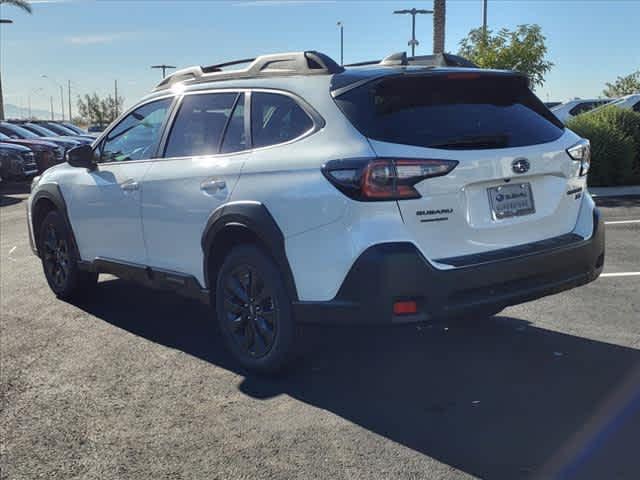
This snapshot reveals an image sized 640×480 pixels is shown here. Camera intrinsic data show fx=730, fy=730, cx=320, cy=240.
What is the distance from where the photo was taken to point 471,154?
3848 mm

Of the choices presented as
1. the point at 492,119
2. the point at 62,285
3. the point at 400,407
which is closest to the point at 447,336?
the point at 400,407

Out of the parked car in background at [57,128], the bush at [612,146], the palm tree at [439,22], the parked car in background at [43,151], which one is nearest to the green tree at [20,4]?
the parked car in background at [57,128]

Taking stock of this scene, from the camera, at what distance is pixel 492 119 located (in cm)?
417

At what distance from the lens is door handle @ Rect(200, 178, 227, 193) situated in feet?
15.0

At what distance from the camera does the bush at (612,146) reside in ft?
45.2

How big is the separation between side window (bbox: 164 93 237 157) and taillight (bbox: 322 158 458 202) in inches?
56.1

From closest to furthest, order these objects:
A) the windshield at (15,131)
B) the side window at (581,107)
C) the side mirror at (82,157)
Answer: the side mirror at (82,157), the side window at (581,107), the windshield at (15,131)

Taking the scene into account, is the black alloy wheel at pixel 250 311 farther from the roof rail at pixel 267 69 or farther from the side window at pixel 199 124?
the roof rail at pixel 267 69

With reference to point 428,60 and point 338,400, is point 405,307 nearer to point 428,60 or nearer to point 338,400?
point 338,400

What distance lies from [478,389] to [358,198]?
1.37 m

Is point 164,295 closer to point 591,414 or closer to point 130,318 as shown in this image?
point 130,318

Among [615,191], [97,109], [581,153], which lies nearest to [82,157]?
[581,153]

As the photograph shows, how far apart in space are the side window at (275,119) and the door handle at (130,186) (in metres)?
1.23

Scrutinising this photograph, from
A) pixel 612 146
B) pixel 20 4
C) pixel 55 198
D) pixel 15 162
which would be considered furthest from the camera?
pixel 20 4
